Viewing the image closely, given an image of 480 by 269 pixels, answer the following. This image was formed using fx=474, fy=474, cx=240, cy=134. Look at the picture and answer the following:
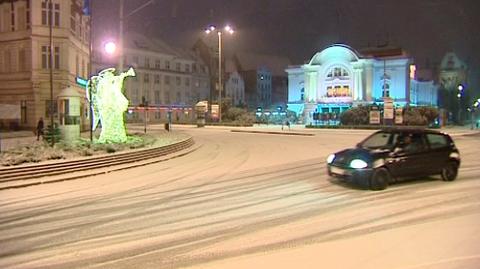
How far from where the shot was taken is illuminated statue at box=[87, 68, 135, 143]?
21812 millimetres

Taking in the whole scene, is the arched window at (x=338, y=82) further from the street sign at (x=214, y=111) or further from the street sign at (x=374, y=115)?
the street sign at (x=374, y=115)

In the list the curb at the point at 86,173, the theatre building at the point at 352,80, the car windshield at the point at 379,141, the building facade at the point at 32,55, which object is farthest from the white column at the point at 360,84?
the car windshield at the point at 379,141

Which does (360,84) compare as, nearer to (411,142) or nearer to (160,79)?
(160,79)

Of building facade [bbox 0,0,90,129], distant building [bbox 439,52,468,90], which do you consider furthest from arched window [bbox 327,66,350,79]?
building facade [bbox 0,0,90,129]

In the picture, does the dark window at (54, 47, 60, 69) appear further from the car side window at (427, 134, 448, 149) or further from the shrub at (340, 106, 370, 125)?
the car side window at (427, 134, 448, 149)

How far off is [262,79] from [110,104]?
Answer: 3664 inches

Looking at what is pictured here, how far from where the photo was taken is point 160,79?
87000 millimetres

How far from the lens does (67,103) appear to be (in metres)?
25.5

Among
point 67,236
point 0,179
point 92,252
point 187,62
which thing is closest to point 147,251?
point 92,252

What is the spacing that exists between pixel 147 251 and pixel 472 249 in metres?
4.70

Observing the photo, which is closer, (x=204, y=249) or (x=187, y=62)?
(x=204, y=249)

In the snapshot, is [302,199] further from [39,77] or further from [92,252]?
[39,77]

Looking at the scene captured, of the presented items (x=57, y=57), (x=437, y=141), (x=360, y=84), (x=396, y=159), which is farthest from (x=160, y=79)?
(x=396, y=159)

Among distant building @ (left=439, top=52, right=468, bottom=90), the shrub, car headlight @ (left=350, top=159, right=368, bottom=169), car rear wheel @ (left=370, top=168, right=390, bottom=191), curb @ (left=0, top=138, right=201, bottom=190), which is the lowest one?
curb @ (left=0, top=138, right=201, bottom=190)
